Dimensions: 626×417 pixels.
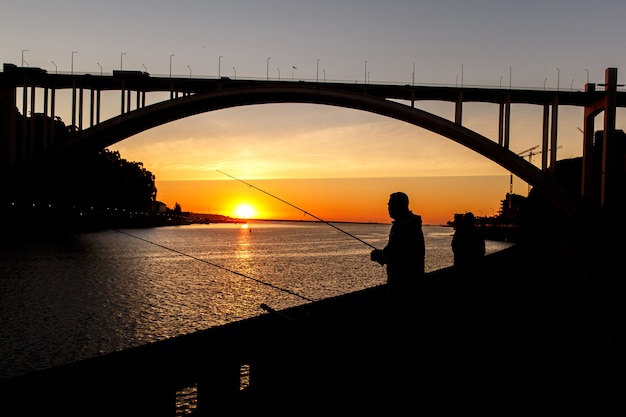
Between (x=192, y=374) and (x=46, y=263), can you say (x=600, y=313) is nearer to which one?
(x=192, y=374)

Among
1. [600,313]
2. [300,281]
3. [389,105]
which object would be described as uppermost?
[389,105]

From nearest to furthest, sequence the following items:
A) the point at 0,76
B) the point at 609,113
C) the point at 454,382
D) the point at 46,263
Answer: the point at 454,382, the point at 46,263, the point at 609,113, the point at 0,76

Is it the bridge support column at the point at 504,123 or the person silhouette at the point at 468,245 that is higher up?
the bridge support column at the point at 504,123

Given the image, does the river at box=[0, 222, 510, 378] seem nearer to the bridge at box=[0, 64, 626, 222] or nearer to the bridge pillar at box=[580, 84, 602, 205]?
the bridge at box=[0, 64, 626, 222]

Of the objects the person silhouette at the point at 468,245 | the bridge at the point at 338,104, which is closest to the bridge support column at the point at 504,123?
the bridge at the point at 338,104

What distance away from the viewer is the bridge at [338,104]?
47250mm

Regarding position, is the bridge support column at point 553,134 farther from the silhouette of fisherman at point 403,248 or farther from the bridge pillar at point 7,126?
the bridge pillar at point 7,126

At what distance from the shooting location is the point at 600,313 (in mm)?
11125

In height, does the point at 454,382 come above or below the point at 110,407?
below

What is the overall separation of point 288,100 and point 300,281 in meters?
20.9

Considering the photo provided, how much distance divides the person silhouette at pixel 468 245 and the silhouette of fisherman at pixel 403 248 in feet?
13.5

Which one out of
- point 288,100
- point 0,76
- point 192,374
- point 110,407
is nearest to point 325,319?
point 192,374

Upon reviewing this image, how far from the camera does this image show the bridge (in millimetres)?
47250

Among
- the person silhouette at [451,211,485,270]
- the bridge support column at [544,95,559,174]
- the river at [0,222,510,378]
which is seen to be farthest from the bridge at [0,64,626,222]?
the person silhouette at [451,211,485,270]
